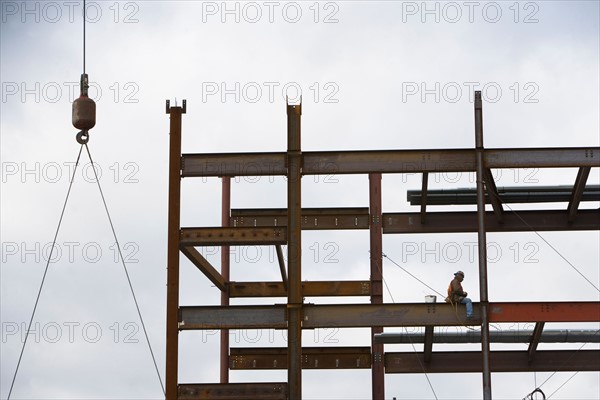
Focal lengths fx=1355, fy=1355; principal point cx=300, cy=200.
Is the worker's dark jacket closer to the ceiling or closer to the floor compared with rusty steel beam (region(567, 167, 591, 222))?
closer to the floor

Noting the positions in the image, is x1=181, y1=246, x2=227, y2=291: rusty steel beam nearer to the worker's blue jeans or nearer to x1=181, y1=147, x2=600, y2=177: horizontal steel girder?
x1=181, y1=147, x2=600, y2=177: horizontal steel girder

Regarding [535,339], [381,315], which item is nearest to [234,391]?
[381,315]

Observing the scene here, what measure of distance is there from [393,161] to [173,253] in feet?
17.9

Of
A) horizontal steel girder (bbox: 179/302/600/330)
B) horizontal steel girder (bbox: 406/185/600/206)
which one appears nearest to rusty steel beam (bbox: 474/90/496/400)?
horizontal steel girder (bbox: 179/302/600/330)

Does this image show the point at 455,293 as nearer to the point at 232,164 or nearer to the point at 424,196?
the point at 424,196

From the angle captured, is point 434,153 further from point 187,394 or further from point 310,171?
point 187,394

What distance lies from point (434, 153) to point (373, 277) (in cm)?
750

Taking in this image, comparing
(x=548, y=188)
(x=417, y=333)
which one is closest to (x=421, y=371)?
(x=417, y=333)

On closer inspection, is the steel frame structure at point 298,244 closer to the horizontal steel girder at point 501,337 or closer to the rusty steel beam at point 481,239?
the rusty steel beam at point 481,239

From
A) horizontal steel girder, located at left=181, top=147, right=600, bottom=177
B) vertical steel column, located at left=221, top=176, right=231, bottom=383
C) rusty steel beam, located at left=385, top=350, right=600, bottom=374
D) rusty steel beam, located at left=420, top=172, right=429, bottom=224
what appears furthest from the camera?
vertical steel column, located at left=221, top=176, right=231, bottom=383

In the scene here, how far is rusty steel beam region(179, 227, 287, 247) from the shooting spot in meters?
30.5

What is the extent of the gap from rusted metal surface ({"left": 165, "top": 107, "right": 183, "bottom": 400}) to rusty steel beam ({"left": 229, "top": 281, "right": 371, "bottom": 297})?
772 cm

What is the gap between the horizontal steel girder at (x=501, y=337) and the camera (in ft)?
117

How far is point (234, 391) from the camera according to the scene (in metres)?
30.2
